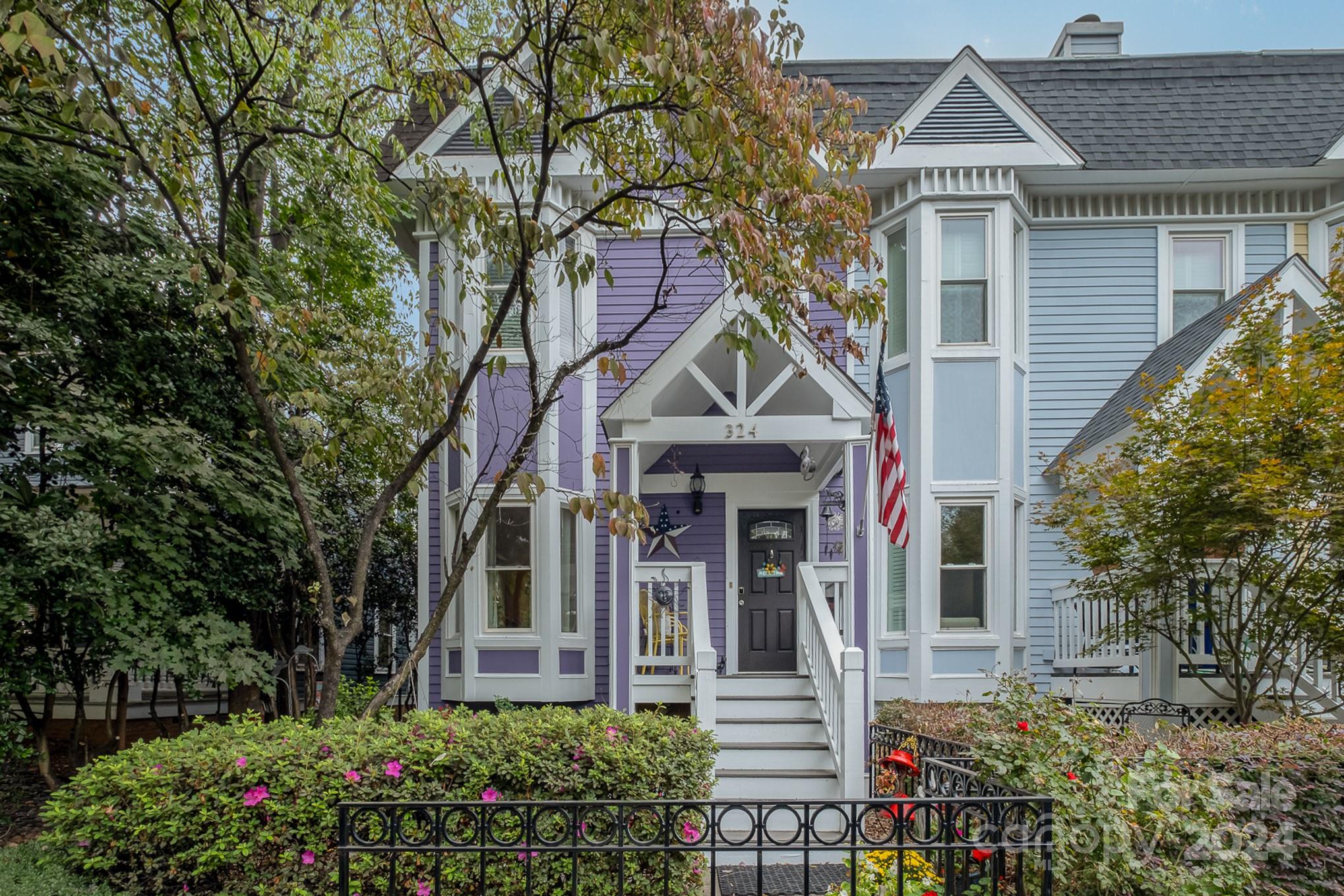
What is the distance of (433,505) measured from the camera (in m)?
10.3

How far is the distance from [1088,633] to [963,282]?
410 cm

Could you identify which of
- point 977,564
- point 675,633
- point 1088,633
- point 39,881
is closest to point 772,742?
point 675,633

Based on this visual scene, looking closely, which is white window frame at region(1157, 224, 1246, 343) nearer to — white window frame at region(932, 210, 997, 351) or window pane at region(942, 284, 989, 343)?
white window frame at region(932, 210, 997, 351)

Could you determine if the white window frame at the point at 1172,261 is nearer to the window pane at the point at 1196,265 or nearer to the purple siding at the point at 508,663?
the window pane at the point at 1196,265

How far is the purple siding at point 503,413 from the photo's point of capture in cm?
981

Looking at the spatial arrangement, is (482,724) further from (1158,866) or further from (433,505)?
(433,505)

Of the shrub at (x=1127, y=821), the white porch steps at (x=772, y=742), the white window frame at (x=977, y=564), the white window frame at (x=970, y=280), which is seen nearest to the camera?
the shrub at (x=1127, y=821)

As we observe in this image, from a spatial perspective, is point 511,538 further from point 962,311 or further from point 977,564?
point 962,311

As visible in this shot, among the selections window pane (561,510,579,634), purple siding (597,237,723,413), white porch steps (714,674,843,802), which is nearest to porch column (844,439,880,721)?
white porch steps (714,674,843,802)

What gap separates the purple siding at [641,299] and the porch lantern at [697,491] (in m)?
1.42

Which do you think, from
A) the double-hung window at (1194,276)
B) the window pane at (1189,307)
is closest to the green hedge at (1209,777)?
the window pane at (1189,307)

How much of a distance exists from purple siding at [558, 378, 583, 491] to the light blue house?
33 millimetres

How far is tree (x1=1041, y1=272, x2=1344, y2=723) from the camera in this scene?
7082mm

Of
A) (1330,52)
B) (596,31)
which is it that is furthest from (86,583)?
(1330,52)
